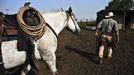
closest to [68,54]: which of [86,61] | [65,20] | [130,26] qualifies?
[86,61]

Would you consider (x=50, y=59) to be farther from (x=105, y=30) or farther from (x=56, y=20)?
(x=105, y=30)

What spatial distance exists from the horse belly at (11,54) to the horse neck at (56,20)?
1.34 m

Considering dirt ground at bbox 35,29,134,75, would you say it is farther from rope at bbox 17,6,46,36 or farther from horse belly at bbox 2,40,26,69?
horse belly at bbox 2,40,26,69

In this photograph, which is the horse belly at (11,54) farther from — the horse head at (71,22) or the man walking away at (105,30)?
the man walking away at (105,30)

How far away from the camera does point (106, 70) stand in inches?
378

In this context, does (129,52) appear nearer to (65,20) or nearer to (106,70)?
(106,70)

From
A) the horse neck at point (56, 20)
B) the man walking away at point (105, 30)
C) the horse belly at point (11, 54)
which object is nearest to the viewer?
the horse belly at point (11, 54)

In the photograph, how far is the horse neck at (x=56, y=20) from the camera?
724 cm

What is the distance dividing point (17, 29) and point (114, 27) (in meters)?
5.06

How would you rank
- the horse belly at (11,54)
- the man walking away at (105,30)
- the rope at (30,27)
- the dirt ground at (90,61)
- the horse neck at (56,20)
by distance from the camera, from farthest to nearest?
the man walking away at (105,30)
the dirt ground at (90,61)
the horse neck at (56,20)
the rope at (30,27)
the horse belly at (11,54)

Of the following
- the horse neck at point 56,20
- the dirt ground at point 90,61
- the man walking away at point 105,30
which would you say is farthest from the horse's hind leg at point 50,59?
the man walking away at point 105,30

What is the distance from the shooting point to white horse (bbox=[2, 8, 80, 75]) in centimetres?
608

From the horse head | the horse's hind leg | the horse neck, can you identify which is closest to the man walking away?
the horse head

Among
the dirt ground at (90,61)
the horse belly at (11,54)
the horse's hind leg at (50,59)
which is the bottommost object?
the dirt ground at (90,61)
